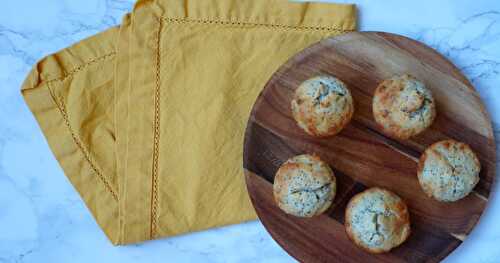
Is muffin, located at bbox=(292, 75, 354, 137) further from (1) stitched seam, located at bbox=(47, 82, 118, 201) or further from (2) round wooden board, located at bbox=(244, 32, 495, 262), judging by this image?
(1) stitched seam, located at bbox=(47, 82, 118, 201)

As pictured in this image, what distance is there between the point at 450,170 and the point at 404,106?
11.2 inches

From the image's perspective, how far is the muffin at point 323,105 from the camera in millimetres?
1884

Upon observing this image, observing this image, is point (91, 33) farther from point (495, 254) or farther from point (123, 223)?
point (495, 254)

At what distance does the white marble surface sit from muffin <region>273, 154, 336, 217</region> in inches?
12.4

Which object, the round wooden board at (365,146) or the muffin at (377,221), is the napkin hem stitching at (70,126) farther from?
the muffin at (377,221)

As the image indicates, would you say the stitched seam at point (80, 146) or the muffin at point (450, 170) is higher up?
the muffin at point (450, 170)

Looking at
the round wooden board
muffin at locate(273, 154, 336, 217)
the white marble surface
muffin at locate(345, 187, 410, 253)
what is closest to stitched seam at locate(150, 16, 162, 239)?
the white marble surface

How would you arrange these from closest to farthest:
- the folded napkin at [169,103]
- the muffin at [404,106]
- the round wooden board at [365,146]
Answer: the muffin at [404,106] → the round wooden board at [365,146] → the folded napkin at [169,103]

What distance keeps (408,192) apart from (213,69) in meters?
0.92

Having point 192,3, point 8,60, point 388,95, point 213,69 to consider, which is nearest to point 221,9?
point 192,3

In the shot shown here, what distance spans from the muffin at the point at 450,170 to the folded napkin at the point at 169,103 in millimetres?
626

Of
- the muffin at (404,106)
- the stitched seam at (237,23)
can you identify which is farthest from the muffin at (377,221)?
the stitched seam at (237,23)

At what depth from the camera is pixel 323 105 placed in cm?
188

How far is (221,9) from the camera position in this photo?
2.13 metres
